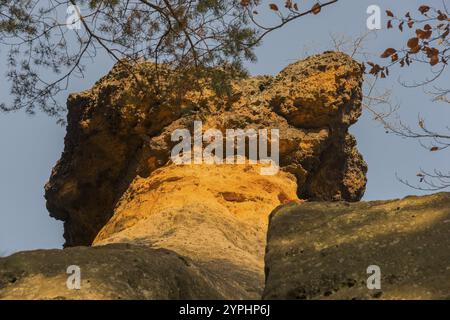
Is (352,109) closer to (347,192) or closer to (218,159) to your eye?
(347,192)

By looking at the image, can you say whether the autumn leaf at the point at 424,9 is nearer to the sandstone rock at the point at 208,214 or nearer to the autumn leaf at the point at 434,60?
the autumn leaf at the point at 434,60

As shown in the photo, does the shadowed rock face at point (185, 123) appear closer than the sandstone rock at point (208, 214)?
No

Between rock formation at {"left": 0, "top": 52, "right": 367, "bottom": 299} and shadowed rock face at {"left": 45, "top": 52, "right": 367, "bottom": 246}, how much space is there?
18 mm

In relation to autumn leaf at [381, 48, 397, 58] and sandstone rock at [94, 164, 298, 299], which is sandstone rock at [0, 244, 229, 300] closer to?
sandstone rock at [94, 164, 298, 299]

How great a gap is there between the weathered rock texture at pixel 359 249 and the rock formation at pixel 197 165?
9.38ft

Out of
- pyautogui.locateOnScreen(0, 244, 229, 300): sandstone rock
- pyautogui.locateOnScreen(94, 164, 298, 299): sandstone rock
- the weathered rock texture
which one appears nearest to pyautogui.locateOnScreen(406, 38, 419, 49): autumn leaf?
the weathered rock texture

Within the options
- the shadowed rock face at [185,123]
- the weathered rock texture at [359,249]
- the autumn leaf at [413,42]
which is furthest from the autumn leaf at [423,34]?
the shadowed rock face at [185,123]

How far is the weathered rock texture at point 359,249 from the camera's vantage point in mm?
3867

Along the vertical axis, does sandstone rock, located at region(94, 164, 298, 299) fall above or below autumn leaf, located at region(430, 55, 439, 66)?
below

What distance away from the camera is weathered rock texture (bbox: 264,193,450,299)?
12.7 ft

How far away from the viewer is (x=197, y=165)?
34.0ft

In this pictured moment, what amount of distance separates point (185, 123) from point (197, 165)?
946 mm

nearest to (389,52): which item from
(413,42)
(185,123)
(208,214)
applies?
(413,42)

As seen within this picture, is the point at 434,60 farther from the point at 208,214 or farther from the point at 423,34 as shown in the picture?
the point at 208,214
